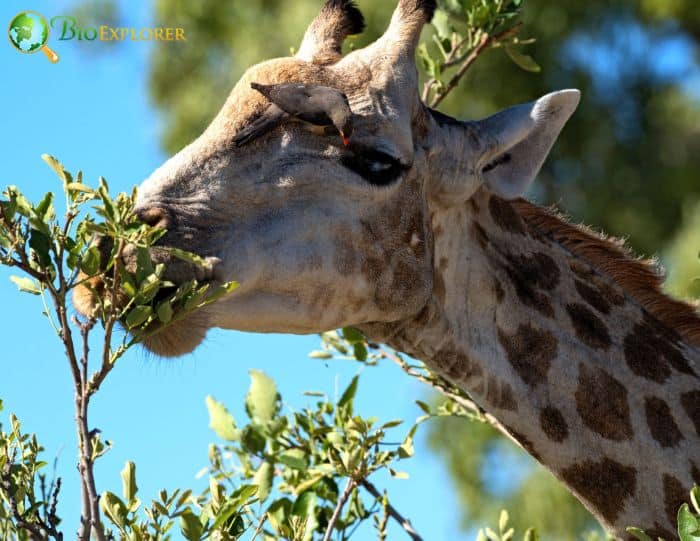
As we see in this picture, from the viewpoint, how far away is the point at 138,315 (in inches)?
122

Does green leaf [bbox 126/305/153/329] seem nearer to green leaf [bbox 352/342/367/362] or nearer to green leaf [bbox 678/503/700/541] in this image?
green leaf [bbox 678/503/700/541]

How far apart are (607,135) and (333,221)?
18.4 m

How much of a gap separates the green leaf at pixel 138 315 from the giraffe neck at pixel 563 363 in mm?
1544

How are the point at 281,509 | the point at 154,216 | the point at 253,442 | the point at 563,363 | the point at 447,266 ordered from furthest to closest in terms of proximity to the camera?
1. the point at 253,442
2. the point at 281,509
3. the point at 447,266
4. the point at 563,363
5. the point at 154,216

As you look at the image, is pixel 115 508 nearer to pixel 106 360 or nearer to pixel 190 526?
pixel 190 526

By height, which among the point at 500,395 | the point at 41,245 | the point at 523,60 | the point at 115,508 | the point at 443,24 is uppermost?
the point at 443,24

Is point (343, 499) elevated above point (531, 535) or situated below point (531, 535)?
above

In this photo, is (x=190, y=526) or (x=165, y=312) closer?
(x=165, y=312)

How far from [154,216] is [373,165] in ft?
2.96

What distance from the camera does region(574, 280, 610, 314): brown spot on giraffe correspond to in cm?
Answer: 473

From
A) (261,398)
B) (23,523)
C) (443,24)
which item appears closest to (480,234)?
(261,398)

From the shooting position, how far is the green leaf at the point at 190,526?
3.36 metres

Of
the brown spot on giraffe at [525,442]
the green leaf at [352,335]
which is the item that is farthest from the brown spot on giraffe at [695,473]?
the green leaf at [352,335]

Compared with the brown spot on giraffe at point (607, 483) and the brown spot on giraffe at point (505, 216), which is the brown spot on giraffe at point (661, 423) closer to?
the brown spot on giraffe at point (607, 483)
